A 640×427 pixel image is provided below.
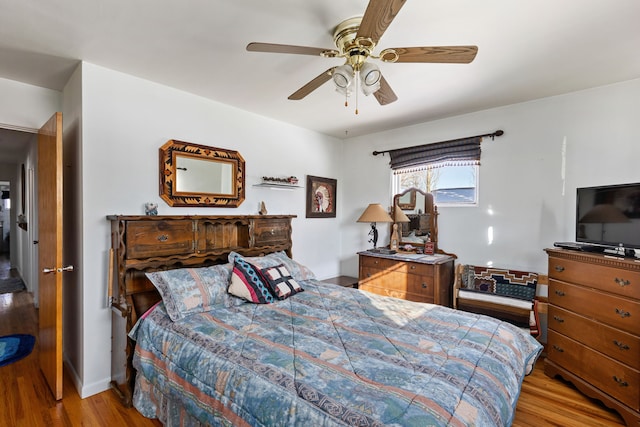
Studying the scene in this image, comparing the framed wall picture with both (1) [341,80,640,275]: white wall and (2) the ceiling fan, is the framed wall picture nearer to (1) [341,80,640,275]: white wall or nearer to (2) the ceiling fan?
(1) [341,80,640,275]: white wall

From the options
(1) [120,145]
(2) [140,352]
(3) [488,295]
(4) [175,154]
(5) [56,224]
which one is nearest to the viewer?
(2) [140,352]

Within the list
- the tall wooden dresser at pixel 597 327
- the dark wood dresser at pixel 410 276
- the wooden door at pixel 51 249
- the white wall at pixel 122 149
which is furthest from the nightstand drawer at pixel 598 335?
the wooden door at pixel 51 249

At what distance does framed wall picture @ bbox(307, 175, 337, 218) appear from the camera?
13.8 ft

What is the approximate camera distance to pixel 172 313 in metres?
2.06

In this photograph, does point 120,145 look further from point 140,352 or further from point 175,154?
point 140,352

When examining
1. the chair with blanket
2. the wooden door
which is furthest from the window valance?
the wooden door

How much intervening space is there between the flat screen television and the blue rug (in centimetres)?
513

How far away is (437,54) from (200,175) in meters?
2.29

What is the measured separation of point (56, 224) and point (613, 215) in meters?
4.07

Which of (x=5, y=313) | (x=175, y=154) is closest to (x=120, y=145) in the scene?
(x=175, y=154)

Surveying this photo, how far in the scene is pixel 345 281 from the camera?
4.25 m

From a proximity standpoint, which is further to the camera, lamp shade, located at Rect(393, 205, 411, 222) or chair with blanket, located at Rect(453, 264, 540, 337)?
lamp shade, located at Rect(393, 205, 411, 222)

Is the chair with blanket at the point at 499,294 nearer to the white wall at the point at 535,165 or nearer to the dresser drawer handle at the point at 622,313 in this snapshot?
the white wall at the point at 535,165

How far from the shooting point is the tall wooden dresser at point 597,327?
2.00 meters
